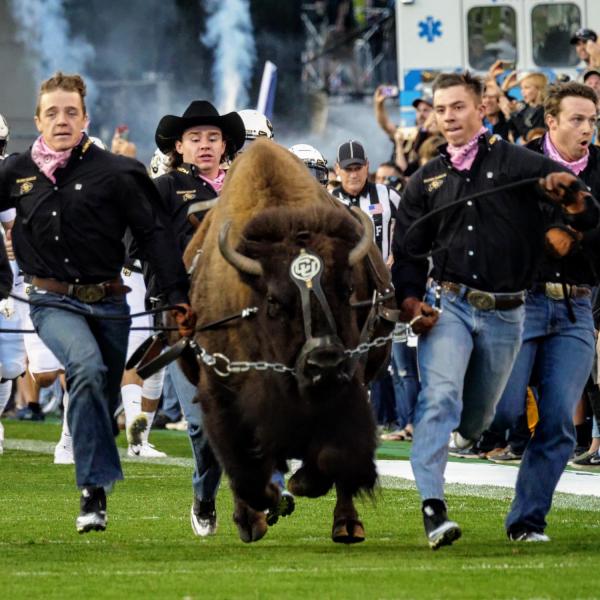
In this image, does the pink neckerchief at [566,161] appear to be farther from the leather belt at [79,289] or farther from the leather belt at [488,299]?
the leather belt at [79,289]

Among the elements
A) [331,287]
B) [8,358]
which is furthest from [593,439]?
[331,287]

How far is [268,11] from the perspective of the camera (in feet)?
163

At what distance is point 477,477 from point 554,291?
432 cm

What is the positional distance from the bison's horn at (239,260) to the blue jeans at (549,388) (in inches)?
58.8

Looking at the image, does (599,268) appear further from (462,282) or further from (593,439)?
(593,439)

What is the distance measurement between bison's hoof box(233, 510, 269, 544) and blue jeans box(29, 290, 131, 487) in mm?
683

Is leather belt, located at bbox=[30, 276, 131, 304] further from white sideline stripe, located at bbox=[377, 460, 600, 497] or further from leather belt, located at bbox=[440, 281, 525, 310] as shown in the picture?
white sideline stripe, located at bbox=[377, 460, 600, 497]

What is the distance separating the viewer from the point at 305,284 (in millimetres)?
9516

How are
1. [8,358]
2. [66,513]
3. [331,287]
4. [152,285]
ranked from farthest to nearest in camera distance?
[8,358], [66,513], [152,285], [331,287]

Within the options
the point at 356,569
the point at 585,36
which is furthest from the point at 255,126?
the point at 585,36

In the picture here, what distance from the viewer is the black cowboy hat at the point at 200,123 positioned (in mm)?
11781

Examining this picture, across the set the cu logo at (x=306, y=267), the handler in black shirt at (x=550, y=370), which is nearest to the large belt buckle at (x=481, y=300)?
the handler in black shirt at (x=550, y=370)

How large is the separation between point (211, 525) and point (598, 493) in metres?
3.12

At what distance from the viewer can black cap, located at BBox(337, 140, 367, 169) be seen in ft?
53.3
